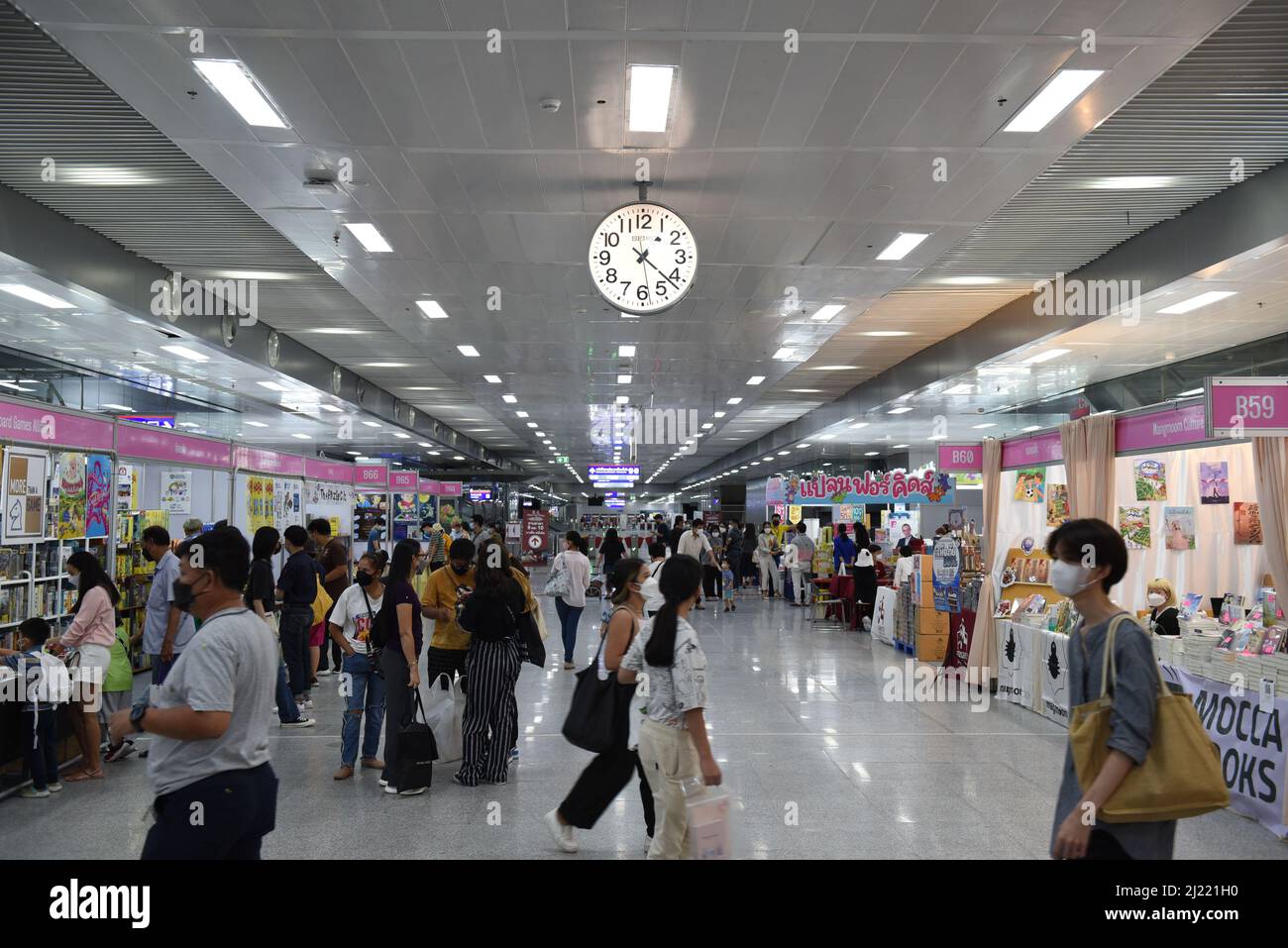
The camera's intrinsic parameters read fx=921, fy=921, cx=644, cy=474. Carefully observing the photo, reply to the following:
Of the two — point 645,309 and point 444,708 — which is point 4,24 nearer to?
point 645,309

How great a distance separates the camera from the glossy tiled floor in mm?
4871

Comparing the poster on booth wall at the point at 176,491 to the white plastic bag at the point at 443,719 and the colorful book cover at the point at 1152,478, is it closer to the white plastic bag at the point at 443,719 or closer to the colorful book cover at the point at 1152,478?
the white plastic bag at the point at 443,719

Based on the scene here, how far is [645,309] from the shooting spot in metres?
6.24

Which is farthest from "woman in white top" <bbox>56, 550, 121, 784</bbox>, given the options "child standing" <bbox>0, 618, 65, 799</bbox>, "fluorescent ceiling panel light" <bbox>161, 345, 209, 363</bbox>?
"fluorescent ceiling panel light" <bbox>161, 345, 209, 363</bbox>

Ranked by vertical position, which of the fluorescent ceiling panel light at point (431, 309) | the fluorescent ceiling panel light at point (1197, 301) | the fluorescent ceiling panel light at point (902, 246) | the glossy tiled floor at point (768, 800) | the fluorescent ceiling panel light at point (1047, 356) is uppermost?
the fluorescent ceiling panel light at point (902, 246)

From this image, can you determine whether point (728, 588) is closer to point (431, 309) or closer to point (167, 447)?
point (431, 309)

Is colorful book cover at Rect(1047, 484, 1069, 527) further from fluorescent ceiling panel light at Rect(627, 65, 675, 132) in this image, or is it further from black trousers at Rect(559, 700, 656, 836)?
black trousers at Rect(559, 700, 656, 836)

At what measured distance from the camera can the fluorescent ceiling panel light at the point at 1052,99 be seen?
5598mm

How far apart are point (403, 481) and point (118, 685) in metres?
12.9

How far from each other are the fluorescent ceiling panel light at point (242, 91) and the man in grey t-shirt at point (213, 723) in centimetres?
385

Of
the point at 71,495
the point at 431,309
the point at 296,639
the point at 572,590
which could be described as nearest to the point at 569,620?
the point at 572,590

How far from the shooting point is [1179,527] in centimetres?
898

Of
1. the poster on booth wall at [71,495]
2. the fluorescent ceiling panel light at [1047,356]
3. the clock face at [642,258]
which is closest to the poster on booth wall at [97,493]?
the poster on booth wall at [71,495]
